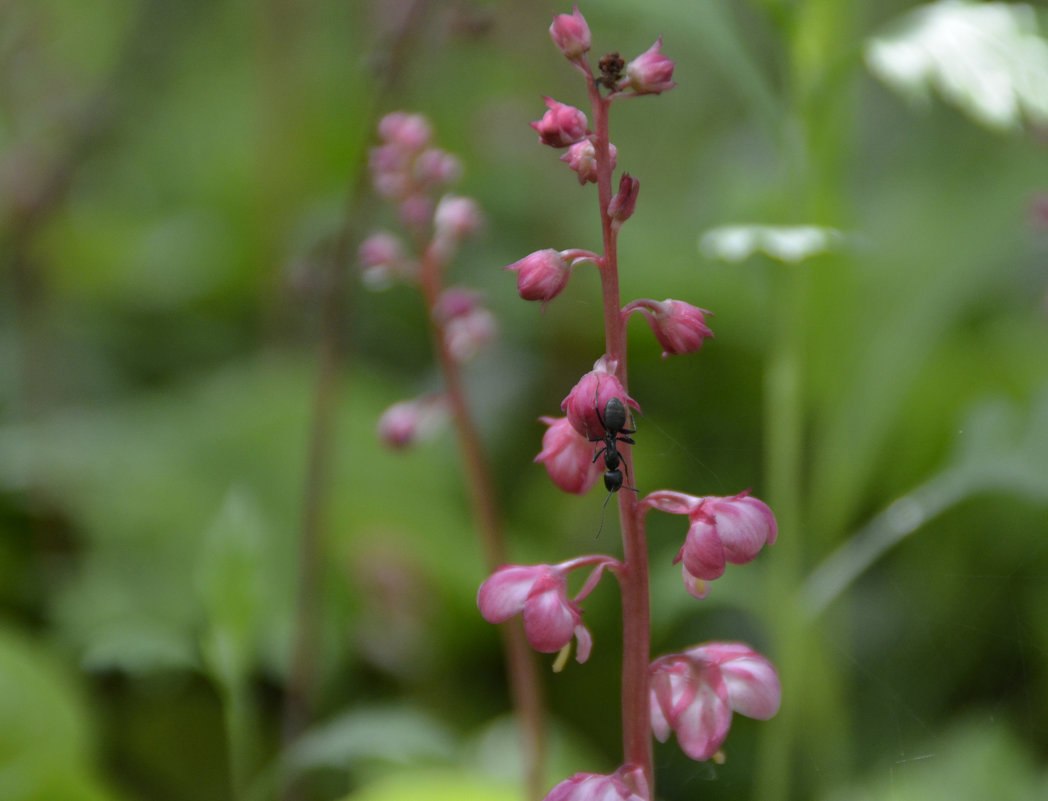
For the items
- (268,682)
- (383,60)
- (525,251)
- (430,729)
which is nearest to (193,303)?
(525,251)

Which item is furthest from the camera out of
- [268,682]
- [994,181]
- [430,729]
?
[994,181]

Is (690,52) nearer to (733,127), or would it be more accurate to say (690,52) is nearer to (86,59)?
(733,127)

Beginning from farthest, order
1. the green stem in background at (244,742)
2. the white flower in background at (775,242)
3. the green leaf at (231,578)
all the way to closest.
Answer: the green stem in background at (244,742)
the green leaf at (231,578)
the white flower in background at (775,242)

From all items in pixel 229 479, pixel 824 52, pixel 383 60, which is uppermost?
pixel 383 60

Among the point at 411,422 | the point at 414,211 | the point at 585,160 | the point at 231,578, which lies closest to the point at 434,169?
the point at 414,211

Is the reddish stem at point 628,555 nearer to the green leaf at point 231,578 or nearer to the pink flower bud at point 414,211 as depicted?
the green leaf at point 231,578

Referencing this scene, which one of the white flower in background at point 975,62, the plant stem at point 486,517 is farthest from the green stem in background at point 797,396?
the plant stem at point 486,517

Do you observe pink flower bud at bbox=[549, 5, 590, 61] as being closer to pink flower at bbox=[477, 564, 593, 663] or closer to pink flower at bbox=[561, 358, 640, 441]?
pink flower at bbox=[561, 358, 640, 441]
